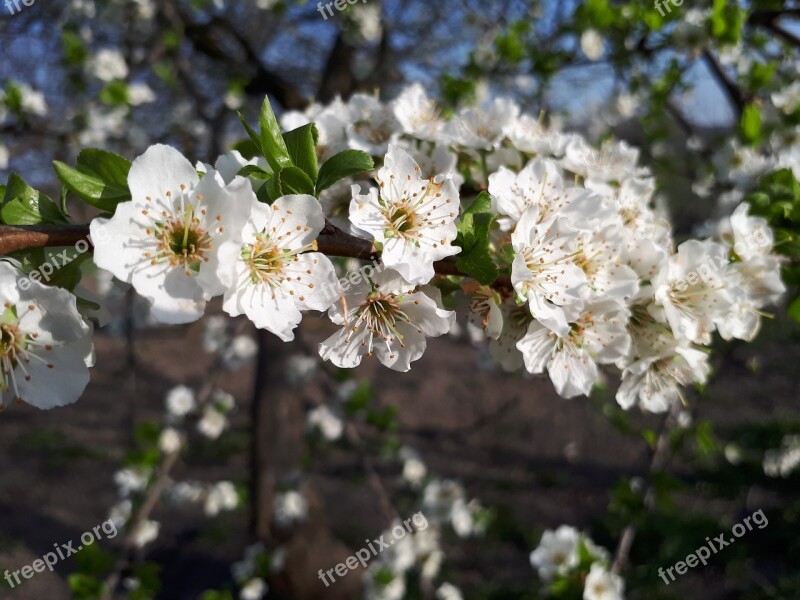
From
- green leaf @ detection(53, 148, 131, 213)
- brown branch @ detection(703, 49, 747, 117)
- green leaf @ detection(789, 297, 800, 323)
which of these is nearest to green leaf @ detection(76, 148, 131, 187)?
green leaf @ detection(53, 148, 131, 213)

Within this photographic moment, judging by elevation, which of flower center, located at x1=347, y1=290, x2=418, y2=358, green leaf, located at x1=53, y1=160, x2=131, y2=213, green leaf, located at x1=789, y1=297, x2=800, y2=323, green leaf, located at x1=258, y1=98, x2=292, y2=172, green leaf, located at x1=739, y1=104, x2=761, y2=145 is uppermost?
Result: green leaf, located at x1=53, y1=160, x2=131, y2=213

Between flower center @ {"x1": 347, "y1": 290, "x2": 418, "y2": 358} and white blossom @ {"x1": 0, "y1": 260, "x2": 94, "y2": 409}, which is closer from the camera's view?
Result: white blossom @ {"x1": 0, "y1": 260, "x2": 94, "y2": 409}

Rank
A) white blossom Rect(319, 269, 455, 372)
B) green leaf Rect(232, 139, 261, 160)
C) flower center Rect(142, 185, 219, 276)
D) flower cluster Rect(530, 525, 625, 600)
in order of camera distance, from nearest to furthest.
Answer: flower center Rect(142, 185, 219, 276) < white blossom Rect(319, 269, 455, 372) < green leaf Rect(232, 139, 261, 160) < flower cluster Rect(530, 525, 625, 600)

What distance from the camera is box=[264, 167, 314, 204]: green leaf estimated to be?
874 millimetres

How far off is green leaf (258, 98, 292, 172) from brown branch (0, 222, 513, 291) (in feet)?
0.43

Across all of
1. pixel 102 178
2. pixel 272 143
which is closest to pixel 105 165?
pixel 102 178

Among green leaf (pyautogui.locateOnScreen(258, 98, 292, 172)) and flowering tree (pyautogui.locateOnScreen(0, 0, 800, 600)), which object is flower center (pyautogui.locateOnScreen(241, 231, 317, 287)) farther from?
green leaf (pyautogui.locateOnScreen(258, 98, 292, 172))

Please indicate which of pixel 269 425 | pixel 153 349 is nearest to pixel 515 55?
pixel 269 425

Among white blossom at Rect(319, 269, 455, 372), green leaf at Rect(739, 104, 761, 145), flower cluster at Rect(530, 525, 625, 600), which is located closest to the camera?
white blossom at Rect(319, 269, 455, 372)

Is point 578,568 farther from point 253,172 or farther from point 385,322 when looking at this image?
point 253,172

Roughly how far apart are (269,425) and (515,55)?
3.13 meters

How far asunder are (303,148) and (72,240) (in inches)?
14.7

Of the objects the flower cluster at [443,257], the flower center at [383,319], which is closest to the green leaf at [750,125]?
the flower cluster at [443,257]

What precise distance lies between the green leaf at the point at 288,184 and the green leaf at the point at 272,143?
3cm
